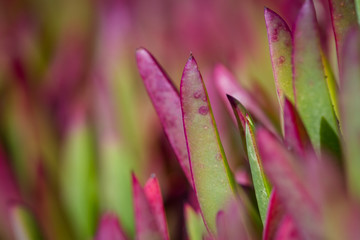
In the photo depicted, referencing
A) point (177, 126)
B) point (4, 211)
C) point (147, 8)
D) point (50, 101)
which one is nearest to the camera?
point (177, 126)

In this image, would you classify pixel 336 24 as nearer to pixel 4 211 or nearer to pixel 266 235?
pixel 266 235

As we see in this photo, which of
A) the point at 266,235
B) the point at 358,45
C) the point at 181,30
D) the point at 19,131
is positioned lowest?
the point at 266,235

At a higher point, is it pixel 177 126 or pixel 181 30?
pixel 181 30

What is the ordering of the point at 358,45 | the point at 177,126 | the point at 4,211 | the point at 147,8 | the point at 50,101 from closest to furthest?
the point at 358,45
the point at 177,126
the point at 4,211
the point at 50,101
the point at 147,8

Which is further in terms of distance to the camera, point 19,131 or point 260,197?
point 19,131

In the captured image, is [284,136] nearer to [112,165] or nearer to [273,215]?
[273,215]

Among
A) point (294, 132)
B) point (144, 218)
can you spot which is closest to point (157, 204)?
point (144, 218)

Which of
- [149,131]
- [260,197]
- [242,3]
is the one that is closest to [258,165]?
[260,197]
